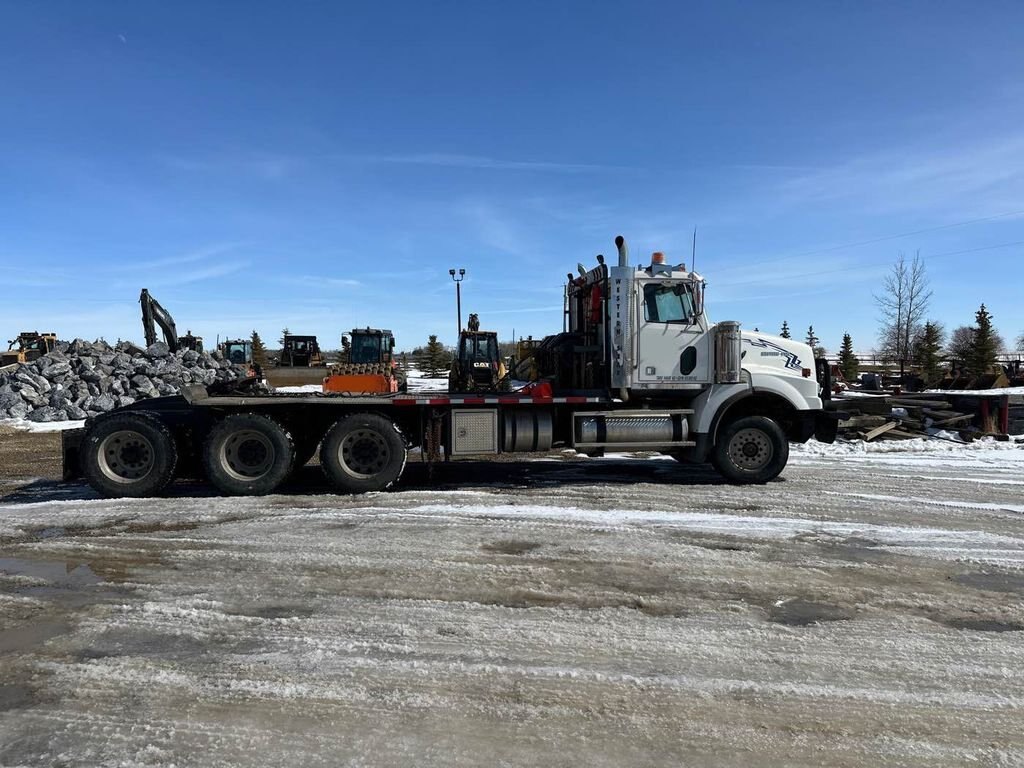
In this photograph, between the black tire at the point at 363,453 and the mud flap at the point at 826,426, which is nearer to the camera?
the black tire at the point at 363,453

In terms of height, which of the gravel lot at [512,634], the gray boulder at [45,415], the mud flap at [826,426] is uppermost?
the gray boulder at [45,415]

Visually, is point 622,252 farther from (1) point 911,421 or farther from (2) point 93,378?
(2) point 93,378

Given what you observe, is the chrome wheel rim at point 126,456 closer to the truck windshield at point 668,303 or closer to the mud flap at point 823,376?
the truck windshield at point 668,303

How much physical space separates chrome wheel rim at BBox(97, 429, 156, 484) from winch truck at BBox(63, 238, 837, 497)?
1 cm

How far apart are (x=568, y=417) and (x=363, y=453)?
291 centimetres

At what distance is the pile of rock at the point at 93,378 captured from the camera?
19.2m

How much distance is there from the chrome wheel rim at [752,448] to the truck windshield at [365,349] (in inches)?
716

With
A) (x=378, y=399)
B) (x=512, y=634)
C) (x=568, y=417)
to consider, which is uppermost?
(x=378, y=399)

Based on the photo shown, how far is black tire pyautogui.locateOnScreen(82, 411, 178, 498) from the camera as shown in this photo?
8.24 m

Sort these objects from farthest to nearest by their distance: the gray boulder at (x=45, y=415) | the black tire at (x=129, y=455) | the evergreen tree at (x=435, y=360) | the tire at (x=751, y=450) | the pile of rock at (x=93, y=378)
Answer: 1. the evergreen tree at (x=435, y=360)
2. the pile of rock at (x=93, y=378)
3. the gray boulder at (x=45, y=415)
4. the tire at (x=751, y=450)
5. the black tire at (x=129, y=455)

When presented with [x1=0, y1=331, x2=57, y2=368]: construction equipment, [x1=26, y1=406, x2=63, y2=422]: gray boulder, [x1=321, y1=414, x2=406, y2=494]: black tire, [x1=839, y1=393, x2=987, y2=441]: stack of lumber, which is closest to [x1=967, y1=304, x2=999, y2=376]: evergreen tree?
[x1=839, y1=393, x2=987, y2=441]: stack of lumber

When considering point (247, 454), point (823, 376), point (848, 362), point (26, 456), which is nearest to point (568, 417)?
point (823, 376)

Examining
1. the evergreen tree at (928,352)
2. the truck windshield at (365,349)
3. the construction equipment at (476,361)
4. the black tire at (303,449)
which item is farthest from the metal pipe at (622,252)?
the evergreen tree at (928,352)

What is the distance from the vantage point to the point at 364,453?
875cm
